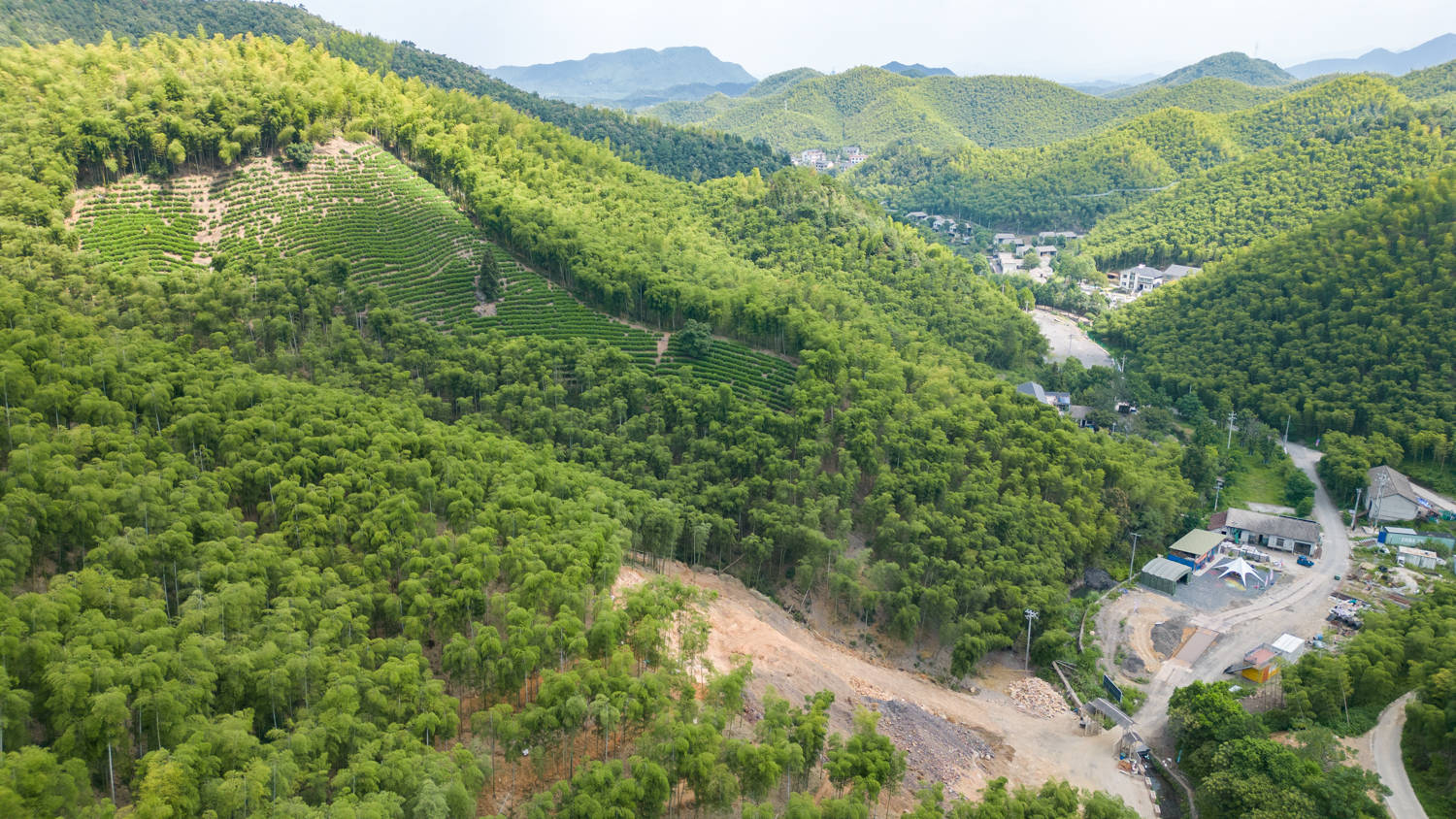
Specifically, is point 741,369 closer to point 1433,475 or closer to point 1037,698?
point 1037,698

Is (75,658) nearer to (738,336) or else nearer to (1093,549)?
(738,336)

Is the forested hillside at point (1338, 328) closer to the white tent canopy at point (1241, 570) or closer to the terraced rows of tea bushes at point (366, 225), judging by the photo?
the white tent canopy at point (1241, 570)

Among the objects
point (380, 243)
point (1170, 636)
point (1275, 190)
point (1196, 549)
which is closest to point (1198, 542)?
point (1196, 549)

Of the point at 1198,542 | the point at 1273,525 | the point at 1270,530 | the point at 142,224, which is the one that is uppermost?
the point at 142,224

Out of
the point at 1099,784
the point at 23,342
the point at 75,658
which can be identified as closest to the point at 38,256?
the point at 23,342

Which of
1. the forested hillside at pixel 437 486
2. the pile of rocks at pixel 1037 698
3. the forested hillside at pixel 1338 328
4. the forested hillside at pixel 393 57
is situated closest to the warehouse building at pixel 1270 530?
the forested hillside at pixel 437 486

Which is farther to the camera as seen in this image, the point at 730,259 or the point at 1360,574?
the point at 730,259
